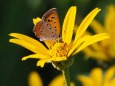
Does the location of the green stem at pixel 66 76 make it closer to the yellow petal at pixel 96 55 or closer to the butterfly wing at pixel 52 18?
the butterfly wing at pixel 52 18

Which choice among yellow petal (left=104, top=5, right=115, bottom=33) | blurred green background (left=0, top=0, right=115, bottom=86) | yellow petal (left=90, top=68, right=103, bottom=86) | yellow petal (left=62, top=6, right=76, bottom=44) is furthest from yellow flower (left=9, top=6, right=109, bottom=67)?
blurred green background (left=0, top=0, right=115, bottom=86)

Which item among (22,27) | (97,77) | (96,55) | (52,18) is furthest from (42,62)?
(22,27)

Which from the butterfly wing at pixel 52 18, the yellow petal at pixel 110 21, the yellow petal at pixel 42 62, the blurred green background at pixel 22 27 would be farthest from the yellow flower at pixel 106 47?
the yellow petal at pixel 42 62

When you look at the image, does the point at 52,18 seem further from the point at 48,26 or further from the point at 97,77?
the point at 97,77

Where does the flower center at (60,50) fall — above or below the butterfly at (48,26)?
below

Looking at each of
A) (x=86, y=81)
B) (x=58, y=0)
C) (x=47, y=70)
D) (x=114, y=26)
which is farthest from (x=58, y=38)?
(x=58, y=0)

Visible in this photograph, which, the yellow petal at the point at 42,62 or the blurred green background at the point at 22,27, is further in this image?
the blurred green background at the point at 22,27

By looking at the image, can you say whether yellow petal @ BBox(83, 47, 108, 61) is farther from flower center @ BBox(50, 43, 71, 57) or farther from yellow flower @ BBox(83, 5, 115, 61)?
flower center @ BBox(50, 43, 71, 57)
